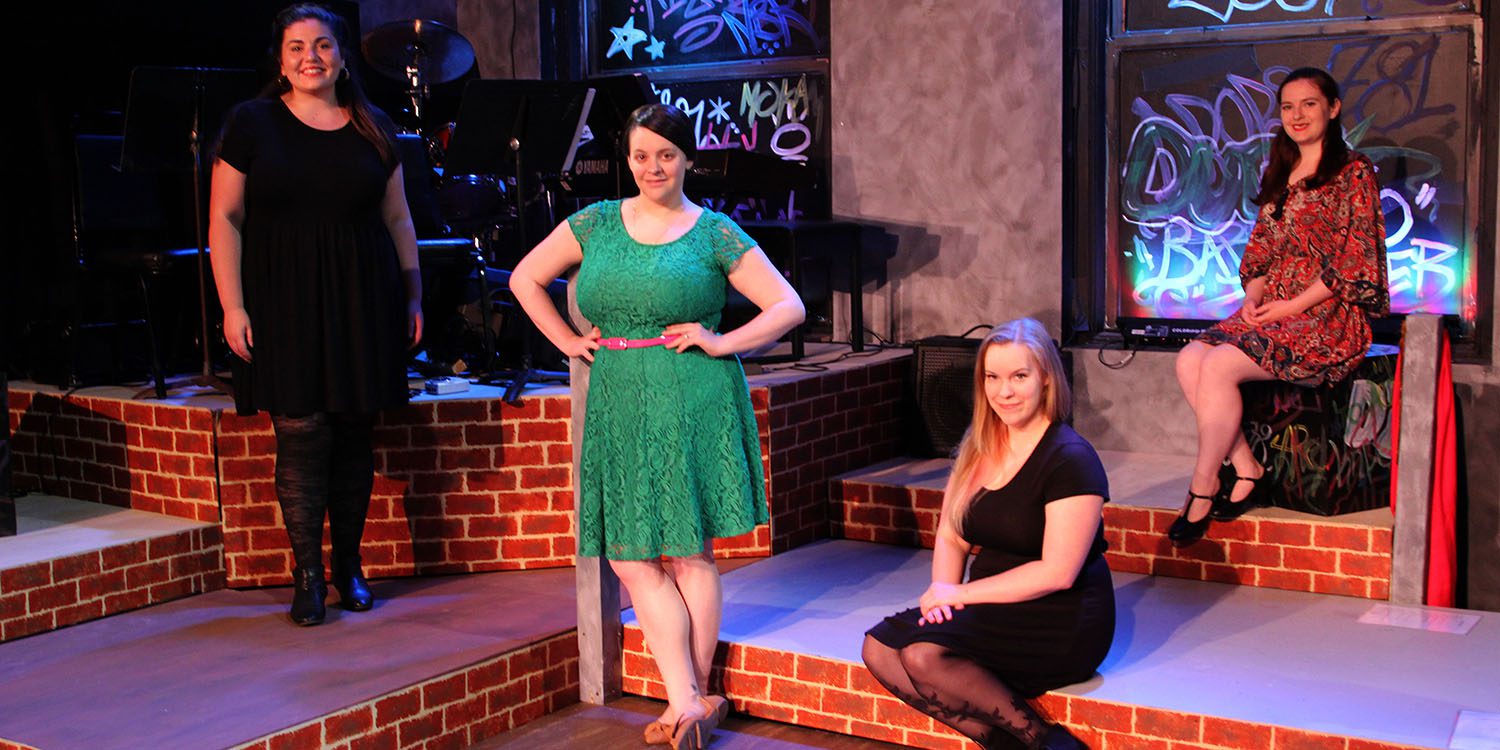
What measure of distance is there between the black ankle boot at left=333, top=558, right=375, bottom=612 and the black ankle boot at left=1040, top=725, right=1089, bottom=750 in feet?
7.01

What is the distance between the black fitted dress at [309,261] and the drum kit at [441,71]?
6.63ft

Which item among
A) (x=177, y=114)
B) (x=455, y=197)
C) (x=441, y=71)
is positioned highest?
(x=441, y=71)

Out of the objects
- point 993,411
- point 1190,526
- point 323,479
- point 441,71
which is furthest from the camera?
point 441,71

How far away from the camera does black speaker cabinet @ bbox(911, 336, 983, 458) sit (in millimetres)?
5809

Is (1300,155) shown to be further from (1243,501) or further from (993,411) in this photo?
(993,411)

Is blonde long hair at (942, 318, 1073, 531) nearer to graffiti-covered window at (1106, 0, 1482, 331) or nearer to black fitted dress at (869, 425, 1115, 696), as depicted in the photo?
black fitted dress at (869, 425, 1115, 696)

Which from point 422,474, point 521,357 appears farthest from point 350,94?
point 521,357

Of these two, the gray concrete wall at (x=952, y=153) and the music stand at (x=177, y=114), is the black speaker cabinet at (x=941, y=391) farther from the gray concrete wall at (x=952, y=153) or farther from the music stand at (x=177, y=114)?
the music stand at (x=177, y=114)

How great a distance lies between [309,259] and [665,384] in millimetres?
1202

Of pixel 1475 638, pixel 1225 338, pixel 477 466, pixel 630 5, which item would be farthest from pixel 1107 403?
pixel 630 5

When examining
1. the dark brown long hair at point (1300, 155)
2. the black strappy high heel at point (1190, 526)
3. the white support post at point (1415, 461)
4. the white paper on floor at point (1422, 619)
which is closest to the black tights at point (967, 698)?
the white paper on floor at point (1422, 619)

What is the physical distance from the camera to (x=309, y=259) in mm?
4156

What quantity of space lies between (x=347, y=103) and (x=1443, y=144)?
12.3ft

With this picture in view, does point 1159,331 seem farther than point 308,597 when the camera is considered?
Yes
